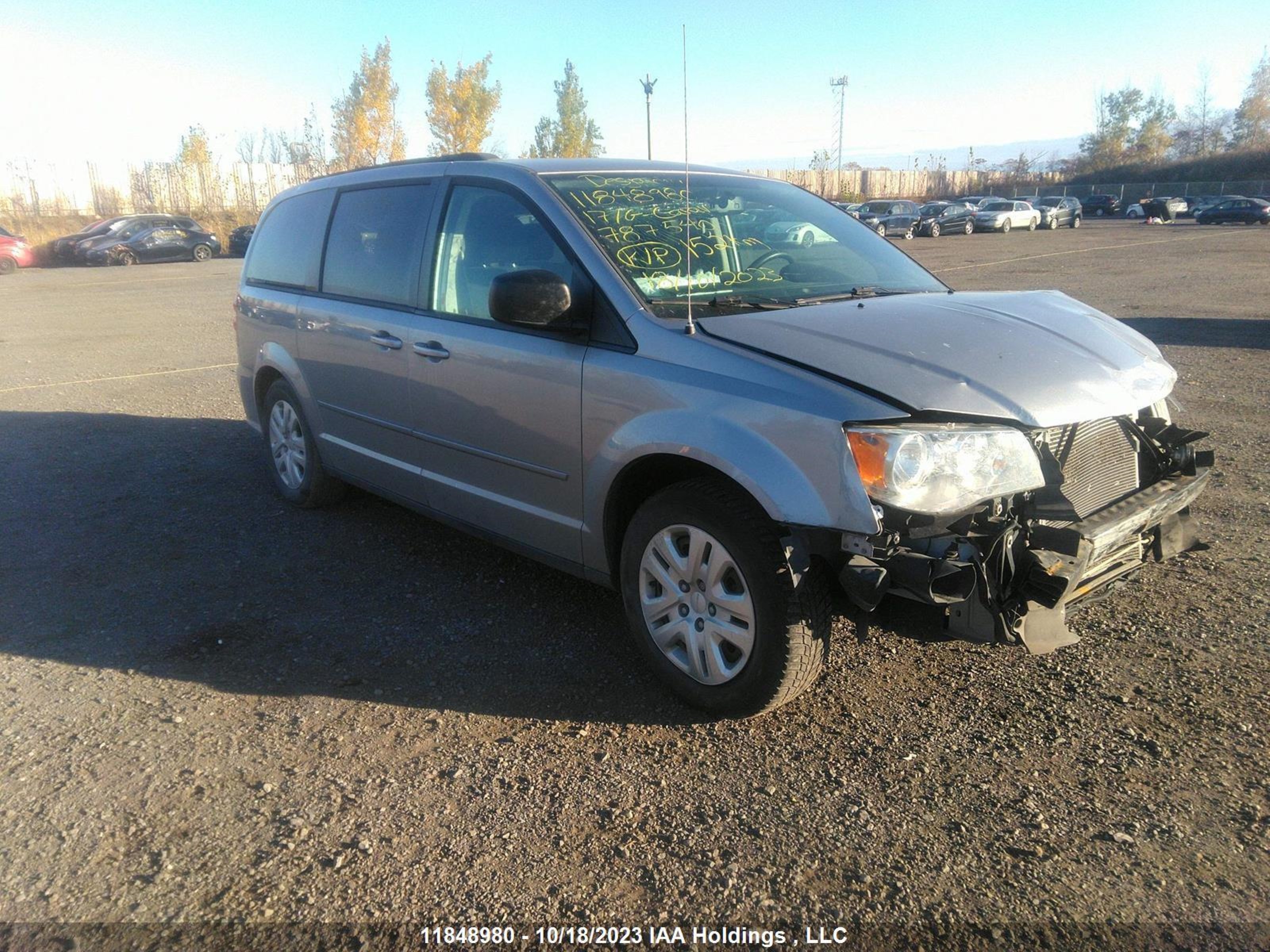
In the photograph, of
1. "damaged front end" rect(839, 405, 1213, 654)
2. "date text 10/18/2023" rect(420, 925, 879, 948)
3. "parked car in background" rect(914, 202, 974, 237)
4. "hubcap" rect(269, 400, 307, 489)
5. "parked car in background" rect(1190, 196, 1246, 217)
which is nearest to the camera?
"date text 10/18/2023" rect(420, 925, 879, 948)

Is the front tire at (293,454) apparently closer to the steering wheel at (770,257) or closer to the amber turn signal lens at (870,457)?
the steering wheel at (770,257)

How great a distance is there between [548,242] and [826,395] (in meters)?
1.48

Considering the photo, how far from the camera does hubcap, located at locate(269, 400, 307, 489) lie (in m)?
5.72

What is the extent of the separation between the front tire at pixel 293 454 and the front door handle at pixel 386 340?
1.10 metres

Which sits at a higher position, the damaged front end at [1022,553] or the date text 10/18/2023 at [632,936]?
the damaged front end at [1022,553]

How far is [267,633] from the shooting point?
416 centimetres

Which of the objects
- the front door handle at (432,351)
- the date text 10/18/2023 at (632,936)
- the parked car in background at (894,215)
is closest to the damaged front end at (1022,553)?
the date text 10/18/2023 at (632,936)

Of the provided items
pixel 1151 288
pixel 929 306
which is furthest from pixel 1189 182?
pixel 929 306

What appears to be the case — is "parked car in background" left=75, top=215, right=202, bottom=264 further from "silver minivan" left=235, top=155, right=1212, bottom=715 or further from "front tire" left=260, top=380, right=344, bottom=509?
"silver minivan" left=235, top=155, right=1212, bottom=715

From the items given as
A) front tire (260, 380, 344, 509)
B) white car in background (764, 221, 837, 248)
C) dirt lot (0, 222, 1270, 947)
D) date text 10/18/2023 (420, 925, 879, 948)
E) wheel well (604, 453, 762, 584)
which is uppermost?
white car in background (764, 221, 837, 248)

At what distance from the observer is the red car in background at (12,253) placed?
97.2 feet

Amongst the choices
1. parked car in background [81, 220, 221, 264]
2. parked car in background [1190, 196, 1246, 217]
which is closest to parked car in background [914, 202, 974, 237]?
parked car in background [1190, 196, 1246, 217]

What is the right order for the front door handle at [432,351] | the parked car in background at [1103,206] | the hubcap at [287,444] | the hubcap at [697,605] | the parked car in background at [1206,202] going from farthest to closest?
the parked car in background at [1103,206] < the parked car in background at [1206,202] < the hubcap at [287,444] < the front door handle at [432,351] < the hubcap at [697,605]

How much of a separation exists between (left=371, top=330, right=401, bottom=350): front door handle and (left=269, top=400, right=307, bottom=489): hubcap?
48.2 inches
